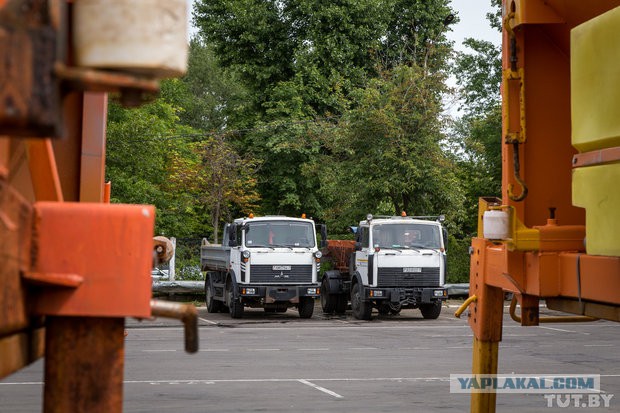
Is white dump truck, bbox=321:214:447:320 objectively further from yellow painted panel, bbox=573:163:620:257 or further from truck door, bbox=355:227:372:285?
yellow painted panel, bbox=573:163:620:257

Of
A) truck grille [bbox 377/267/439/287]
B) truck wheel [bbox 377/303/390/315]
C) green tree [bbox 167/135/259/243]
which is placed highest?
green tree [bbox 167/135/259/243]

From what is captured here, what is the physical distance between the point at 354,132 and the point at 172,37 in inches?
1214

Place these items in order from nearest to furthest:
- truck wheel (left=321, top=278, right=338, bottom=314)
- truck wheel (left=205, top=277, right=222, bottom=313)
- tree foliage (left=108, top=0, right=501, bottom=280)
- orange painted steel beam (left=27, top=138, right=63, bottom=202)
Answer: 1. orange painted steel beam (left=27, top=138, right=63, bottom=202)
2. truck wheel (left=321, top=278, right=338, bottom=314)
3. truck wheel (left=205, top=277, right=222, bottom=313)
4. tree foliage (left=108, top=0, right=501, bottom=280)

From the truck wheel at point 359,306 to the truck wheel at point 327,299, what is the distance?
1244mm

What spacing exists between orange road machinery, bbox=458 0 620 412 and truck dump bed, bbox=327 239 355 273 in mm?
21075

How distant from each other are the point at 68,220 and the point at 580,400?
10127 mm

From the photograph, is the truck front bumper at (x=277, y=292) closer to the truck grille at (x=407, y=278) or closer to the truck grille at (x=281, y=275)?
the truck grille at (x=281, y=275)

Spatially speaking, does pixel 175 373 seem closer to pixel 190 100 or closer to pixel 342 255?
pixel 342 255

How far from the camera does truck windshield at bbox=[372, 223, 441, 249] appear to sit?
26.2 m

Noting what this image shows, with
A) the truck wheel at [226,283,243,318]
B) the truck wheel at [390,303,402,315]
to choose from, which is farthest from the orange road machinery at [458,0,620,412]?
the truck wheel at [226,283,243,318]

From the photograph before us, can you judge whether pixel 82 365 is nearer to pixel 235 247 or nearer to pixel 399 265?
pixel 399 265

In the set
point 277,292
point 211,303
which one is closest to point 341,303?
point 277,292

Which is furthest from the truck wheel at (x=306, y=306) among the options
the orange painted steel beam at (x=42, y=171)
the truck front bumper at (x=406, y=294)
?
the orange painted steel beam at (x=42, y=171)

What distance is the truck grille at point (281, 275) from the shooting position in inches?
1022
